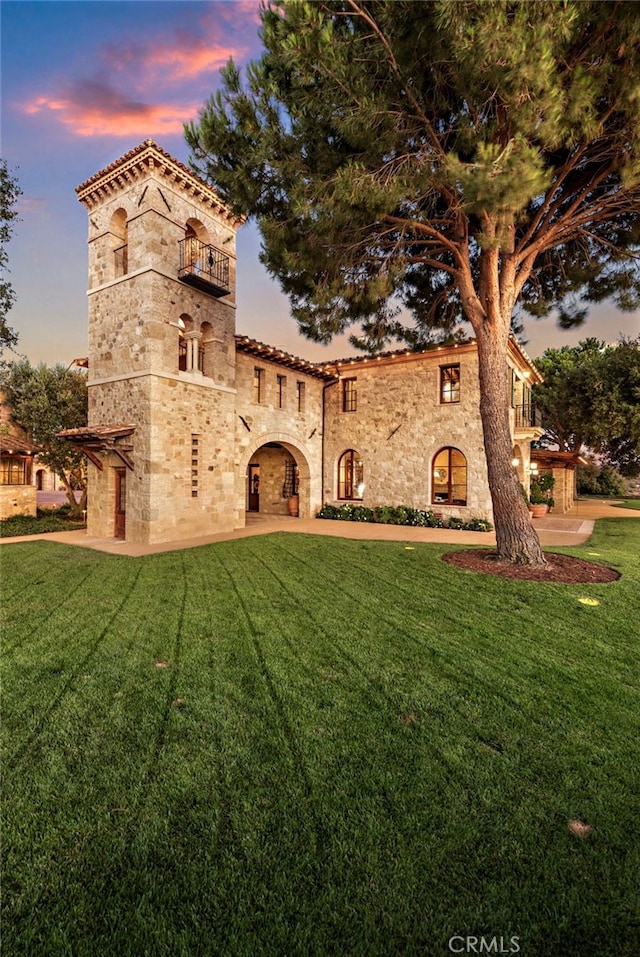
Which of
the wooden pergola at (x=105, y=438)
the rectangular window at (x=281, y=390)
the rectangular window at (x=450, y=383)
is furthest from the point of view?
the rectangular window at (x=281, y=390)

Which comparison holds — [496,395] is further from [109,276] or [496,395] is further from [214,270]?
[109,276]

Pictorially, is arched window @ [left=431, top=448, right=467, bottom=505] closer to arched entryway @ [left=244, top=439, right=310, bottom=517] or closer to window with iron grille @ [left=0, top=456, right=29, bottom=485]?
arched entryway @ [left=244, top=439, right=310, bottom=517]

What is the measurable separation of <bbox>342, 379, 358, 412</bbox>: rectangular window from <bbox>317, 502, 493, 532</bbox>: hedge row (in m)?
3.80

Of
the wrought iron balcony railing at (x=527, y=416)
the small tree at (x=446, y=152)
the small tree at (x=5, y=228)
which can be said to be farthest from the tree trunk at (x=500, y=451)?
the small tree at (x=5, y=228)

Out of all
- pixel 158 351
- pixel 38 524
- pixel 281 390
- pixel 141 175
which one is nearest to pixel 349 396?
pixel 281 390

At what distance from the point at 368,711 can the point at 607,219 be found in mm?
10084

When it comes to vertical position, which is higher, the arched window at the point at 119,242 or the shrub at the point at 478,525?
the arched window at the point at 119,242

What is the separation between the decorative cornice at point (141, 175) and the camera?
32.7ft

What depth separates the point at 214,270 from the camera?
1184cm

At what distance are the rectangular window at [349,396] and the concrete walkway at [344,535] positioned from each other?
461 centimetres

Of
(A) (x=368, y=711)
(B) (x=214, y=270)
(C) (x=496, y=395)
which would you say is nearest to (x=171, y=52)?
(B) (x=214, y=270)

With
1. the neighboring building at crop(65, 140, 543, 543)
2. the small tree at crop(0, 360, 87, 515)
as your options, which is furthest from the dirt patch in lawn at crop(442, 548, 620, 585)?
the small tree at crop(0, 360, 87, 515)

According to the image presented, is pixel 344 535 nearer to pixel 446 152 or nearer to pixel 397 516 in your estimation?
pixel 397 516

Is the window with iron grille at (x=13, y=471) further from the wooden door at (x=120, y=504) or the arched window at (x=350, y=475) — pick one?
the arched window at (x=350, y=475)
